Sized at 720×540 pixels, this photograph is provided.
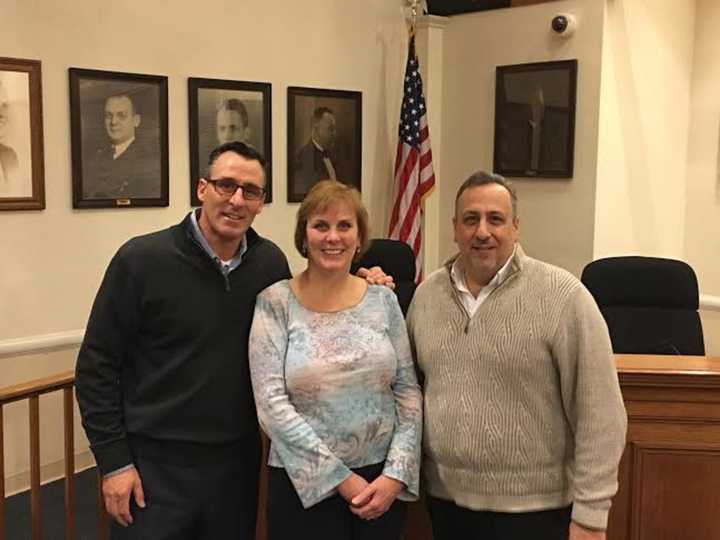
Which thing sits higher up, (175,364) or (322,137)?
(322,137)

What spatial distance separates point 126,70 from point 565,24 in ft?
8.75

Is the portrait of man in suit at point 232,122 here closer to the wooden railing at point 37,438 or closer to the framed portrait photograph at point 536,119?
the framed portrait photograph at point 536,119

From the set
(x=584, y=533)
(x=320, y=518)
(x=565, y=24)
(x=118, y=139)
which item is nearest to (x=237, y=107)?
→ (x=118, y=139)

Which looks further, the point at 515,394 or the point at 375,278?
the point at 375,278

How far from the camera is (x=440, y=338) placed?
204 cm

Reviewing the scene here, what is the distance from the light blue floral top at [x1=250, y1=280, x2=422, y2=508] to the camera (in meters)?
1.95

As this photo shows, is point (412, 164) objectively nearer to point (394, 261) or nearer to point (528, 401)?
point (394, 261)

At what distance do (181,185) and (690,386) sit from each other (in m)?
3.08

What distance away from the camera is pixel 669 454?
97.7 inches

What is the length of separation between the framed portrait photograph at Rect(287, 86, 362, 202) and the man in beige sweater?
131 inches

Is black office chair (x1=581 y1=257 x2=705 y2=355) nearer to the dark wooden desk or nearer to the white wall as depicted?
the dark wooden desk

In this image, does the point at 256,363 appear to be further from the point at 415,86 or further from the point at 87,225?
the point at 415,86

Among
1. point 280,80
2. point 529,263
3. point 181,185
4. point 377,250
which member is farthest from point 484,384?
point 280,80

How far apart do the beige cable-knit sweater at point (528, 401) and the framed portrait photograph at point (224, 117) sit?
8.96 ft
